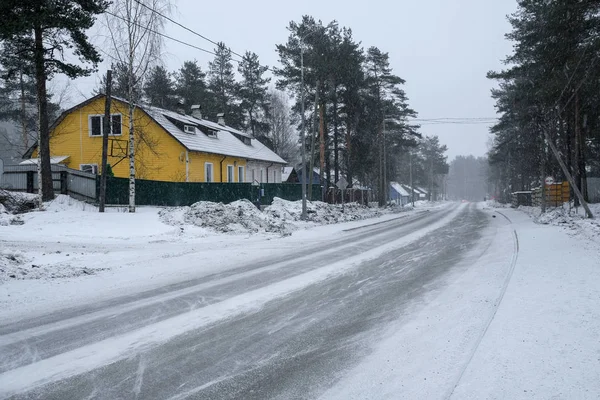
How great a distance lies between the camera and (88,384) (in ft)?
11.8

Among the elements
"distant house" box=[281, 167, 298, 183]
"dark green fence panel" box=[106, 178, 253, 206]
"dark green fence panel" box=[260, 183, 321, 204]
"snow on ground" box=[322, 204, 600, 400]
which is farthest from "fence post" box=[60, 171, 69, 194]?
"distant house" box=[281, 167, 298, 183]

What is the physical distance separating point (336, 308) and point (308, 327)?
954mm

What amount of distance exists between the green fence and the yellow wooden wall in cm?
284

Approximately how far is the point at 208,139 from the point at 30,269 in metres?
25.1

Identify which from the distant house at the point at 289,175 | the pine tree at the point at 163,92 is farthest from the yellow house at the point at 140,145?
the distant house at the point at 289,175

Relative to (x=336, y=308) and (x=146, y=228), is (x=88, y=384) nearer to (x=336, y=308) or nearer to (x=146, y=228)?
(x=336, y=308)

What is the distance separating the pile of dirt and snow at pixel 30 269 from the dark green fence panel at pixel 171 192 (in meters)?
12.2

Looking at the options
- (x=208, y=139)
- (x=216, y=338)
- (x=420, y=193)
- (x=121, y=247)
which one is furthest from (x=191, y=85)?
(x=420, y=193)

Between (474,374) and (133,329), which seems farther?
(133,329)

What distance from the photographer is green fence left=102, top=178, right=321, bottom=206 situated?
21828 mm

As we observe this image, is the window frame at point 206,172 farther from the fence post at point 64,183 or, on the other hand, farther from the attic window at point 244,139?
Result: the fence post at point 64,183

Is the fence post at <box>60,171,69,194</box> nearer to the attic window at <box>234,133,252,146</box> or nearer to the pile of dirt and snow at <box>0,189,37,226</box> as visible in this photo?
the pile of dirt and snow at <box>0,189,37,226</box>

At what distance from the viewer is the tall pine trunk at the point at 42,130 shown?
18625 mm

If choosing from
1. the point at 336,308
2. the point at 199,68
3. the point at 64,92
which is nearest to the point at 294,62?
the point at 64,92
